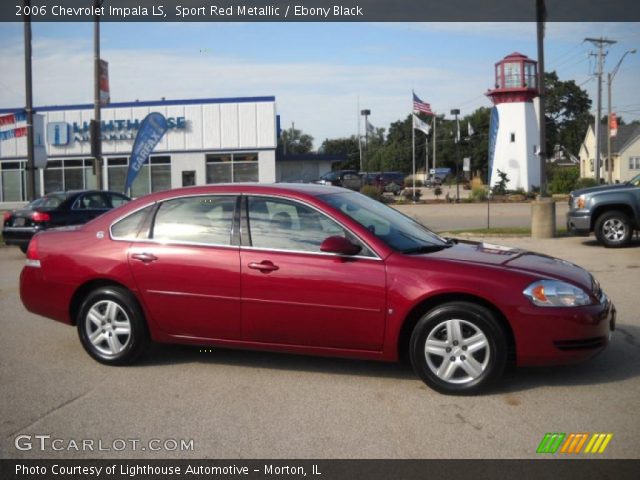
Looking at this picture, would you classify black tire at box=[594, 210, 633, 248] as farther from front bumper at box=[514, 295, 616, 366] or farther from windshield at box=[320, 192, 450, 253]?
front bumper at box=[514, 295, 616, 366]

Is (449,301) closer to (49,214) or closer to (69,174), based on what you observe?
(49,214)

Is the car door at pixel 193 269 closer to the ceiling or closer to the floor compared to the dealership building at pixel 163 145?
closer to the floor

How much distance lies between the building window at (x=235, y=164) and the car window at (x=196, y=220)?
33.6 meters

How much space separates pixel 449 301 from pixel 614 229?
10.2m

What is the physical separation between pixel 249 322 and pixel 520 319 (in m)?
2.11

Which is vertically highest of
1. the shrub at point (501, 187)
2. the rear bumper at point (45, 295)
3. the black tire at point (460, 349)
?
A: the shrub at point (501, 187)

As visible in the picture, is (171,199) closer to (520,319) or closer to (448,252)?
(448,252)

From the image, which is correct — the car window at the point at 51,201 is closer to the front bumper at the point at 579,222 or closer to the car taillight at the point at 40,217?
the car taillight at the point at 40,217

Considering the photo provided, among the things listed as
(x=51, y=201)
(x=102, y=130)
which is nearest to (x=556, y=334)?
(x=51, y=201)

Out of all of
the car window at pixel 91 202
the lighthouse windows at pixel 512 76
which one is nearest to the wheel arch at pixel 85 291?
the car window at pixel 91 202

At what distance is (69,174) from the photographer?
137ft

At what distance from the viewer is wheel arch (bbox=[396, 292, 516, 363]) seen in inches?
207

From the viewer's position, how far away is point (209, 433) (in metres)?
4.61

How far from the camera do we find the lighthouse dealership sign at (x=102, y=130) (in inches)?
1561
